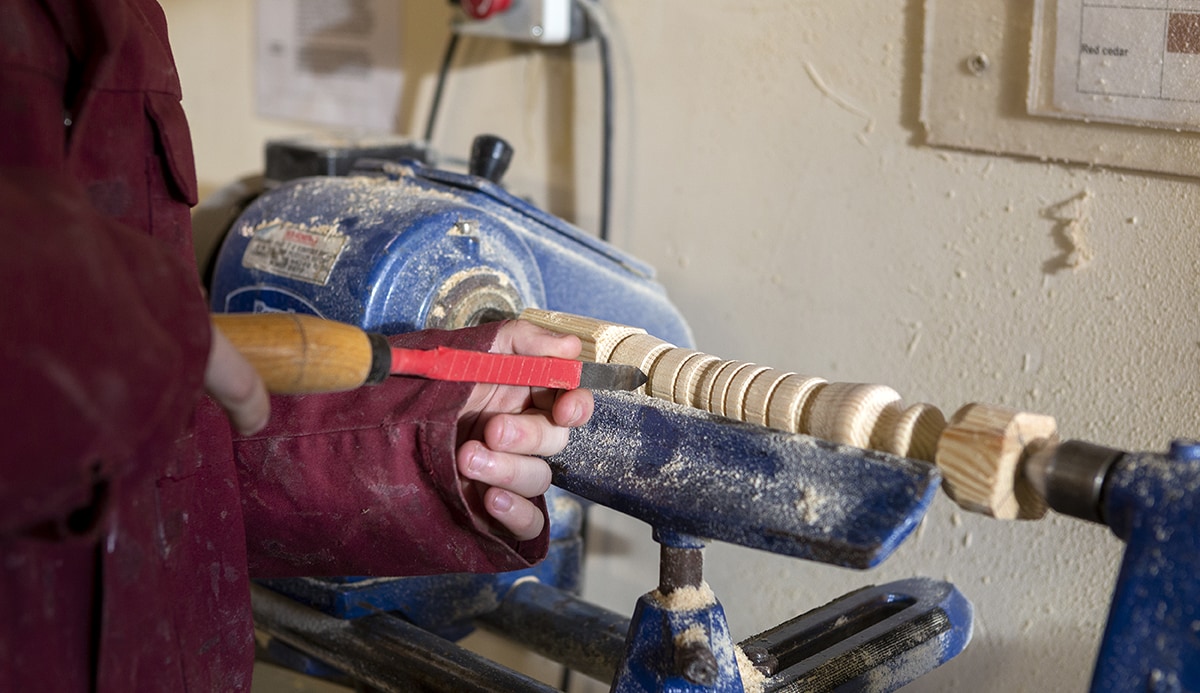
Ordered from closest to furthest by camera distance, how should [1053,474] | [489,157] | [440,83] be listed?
[1053,474]
[489,157]
[440,83]

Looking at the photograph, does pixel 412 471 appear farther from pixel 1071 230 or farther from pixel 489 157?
pixel 1071 230

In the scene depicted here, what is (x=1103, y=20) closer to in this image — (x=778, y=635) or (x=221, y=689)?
(x=778, y=635)

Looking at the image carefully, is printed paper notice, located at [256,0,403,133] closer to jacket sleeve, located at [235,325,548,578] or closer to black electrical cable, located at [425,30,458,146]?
black electrical cable, located at [425,30,458,146]

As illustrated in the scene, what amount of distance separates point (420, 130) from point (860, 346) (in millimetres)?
785

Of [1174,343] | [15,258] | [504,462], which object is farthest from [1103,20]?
[15,258]

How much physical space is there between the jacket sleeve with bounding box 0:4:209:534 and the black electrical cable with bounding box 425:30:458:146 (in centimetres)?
98

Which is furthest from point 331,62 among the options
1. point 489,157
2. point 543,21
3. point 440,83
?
point 489,157

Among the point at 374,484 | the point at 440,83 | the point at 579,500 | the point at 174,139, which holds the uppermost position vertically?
the point at 440,83

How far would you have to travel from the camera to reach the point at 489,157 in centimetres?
103

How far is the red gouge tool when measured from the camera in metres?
0.55

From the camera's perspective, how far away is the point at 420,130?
5.10 ft

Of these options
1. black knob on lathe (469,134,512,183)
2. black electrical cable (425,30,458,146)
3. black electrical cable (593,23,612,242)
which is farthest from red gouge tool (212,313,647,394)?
black electrical cable (425,30,458,146)

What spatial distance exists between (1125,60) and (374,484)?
2.24 feet

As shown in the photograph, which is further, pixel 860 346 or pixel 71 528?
pixel 860 346
